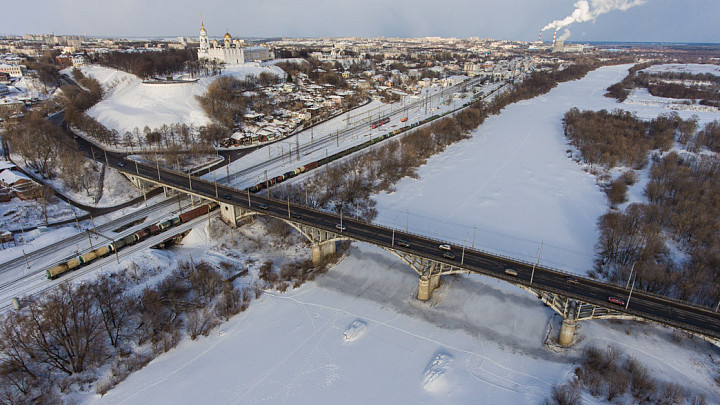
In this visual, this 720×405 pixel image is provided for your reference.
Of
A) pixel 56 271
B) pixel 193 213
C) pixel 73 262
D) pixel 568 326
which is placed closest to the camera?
pixel 568 326

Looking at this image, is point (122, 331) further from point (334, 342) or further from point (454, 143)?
point (454, 143)

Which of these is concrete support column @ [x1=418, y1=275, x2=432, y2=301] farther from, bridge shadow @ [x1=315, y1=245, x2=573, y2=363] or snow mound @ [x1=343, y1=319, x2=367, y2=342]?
snow mound @ [x1=343, y1=319, x2=367, y2=342]

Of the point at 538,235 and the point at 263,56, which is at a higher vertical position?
the point at 263,56

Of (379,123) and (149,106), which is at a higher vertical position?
(149,106)

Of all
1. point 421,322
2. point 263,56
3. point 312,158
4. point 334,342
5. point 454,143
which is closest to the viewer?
point 334,342

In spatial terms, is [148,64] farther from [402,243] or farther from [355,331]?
[355,331]

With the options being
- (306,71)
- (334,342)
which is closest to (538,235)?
(334,342)

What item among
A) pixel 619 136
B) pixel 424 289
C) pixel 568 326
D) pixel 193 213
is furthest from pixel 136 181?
pixel 619 136

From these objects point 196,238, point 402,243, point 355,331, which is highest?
point 402,243
